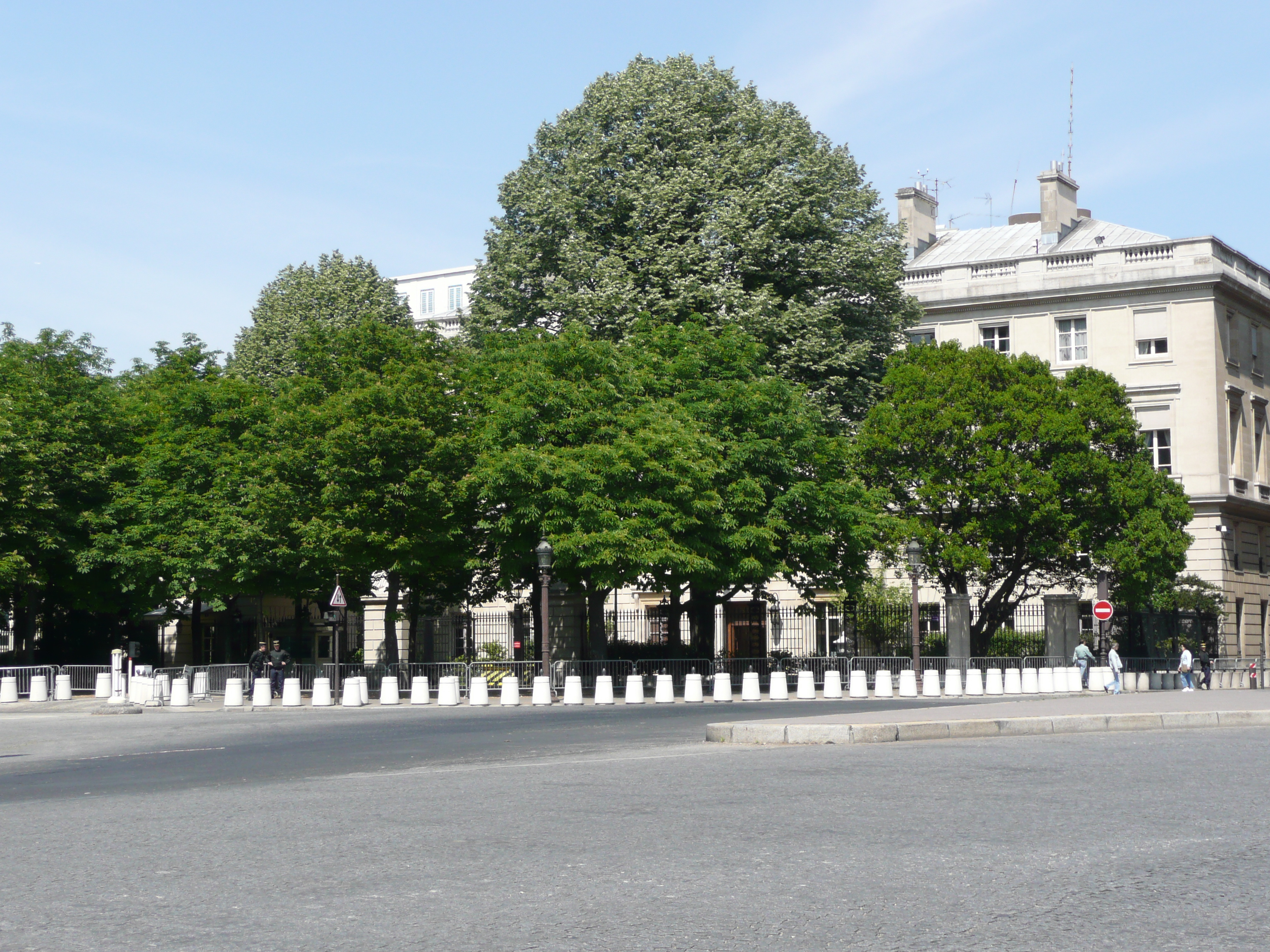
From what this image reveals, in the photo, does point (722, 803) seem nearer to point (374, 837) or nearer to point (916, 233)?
point (374, 837)

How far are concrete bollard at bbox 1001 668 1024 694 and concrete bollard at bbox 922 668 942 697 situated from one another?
7.59ft

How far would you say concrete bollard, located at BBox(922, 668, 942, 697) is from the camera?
35531 millimetres

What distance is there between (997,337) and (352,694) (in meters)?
35.3

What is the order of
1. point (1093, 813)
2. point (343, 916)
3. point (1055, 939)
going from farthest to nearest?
1. point (1093, 813)
2. point (343, 916)
3. point (1055, 939)

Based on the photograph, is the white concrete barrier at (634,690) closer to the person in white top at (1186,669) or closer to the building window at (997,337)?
the person in white top at (1186,669)

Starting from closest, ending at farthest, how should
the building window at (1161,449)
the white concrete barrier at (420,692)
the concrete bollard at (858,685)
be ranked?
1. the white concrete barrier at (420,692)
2. the concrete bollard at (858,685)
3. the building window at (1161,449)

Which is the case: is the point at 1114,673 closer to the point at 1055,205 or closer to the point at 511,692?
the point at 511,692

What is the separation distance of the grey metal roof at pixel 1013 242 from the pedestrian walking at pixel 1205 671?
65.7 ft

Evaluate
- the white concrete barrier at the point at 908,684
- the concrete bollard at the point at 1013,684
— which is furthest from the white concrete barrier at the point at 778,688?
the concrete bollard at the point at 1013,684

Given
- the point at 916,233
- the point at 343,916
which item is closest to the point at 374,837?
the point at 343,916

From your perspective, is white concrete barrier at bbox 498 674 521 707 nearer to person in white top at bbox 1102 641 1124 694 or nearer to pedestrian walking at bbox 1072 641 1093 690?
pedestrian walking at bbox 1072 641 1093 690

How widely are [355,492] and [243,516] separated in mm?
4846

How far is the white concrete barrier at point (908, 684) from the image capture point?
116 feet

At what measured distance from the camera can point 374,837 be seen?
9.65 metres
